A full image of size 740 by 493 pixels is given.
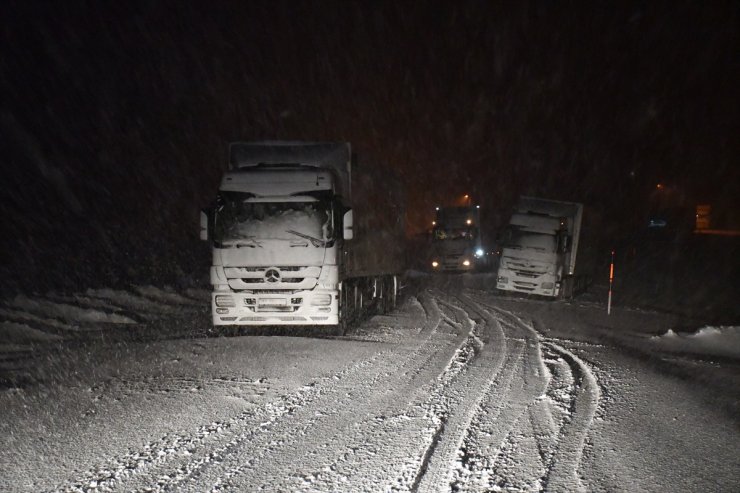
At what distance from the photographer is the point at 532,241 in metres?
19.9

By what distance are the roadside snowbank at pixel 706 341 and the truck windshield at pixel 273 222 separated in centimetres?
653

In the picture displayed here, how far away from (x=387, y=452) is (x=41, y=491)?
8.75 ft

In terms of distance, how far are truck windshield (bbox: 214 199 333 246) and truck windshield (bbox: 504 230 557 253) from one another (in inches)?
430

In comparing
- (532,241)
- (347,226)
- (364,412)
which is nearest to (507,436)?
(364,412)

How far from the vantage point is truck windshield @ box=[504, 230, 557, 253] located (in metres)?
19.6

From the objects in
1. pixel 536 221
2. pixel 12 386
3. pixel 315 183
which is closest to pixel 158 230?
pixel 536 221

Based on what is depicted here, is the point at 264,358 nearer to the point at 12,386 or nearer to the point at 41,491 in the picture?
the point at 12,386

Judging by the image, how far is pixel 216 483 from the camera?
445 cm

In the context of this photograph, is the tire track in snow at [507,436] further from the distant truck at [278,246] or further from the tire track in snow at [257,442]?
the distant truck at [278,246]

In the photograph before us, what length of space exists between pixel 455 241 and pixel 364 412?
23.8m

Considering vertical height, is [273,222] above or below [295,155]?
below

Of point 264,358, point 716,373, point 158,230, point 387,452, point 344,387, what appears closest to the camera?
point 387,452

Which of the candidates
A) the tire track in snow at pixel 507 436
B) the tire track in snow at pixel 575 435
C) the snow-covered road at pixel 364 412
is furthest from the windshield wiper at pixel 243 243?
the tire track in snow at pixel 575 435

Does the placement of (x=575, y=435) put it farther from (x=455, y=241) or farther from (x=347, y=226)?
(x=455, y=241)
